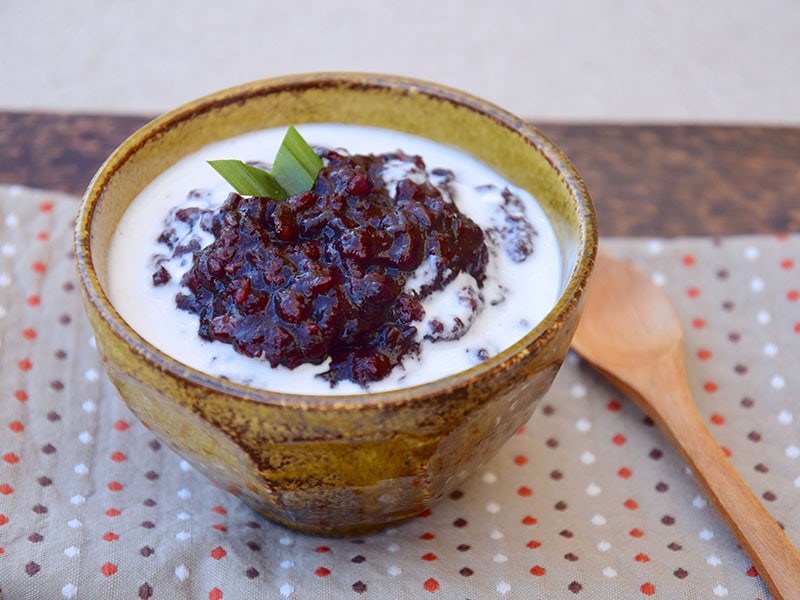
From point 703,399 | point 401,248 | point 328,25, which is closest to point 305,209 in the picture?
point 401,248

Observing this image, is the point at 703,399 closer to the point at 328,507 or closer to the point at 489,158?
the point at 489,158

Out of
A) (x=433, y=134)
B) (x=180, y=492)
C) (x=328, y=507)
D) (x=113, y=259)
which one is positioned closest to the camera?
(x=328, y=507)

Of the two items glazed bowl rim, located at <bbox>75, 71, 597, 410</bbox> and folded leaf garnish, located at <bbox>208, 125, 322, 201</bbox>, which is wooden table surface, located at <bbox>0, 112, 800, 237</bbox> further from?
folded leaf garnish, located at <bbox>208, 125, 322, 201</bbox>

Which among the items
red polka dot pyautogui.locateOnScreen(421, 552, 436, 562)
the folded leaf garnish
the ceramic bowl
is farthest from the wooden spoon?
the folded leaf garnish

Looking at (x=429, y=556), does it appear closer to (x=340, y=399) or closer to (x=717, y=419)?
(x=340, y=399)

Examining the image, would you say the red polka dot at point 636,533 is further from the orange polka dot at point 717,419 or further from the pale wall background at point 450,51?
the pale wall background at point 450,51

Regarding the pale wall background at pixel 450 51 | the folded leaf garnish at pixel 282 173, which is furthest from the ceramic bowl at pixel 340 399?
the pale wall background at pixel 450 51

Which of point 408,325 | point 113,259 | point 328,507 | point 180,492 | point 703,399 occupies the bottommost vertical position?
point 180,492
